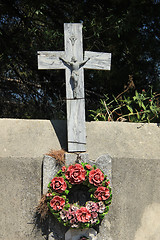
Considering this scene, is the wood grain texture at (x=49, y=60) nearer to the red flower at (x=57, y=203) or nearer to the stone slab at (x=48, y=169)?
the stone slab at (x=48, y=169)

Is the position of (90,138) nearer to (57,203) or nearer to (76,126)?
(76,126)

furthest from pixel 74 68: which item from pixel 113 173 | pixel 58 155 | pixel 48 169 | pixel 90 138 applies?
pixel 113 173

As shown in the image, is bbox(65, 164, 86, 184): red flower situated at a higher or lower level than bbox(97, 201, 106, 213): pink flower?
higher

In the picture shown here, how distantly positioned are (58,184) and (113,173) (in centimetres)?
66

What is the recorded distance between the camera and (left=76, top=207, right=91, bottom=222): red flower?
2771 mm

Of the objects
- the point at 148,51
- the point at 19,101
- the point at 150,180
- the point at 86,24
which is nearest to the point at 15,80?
the point at 19,101

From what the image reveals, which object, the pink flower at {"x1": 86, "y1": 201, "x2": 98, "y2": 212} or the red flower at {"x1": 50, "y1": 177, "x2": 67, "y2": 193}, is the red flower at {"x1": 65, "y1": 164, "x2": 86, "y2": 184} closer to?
the red flower at {"x1": 50, "y1": 177, "x2": 67, "y2": 193}

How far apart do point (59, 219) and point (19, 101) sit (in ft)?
11.0

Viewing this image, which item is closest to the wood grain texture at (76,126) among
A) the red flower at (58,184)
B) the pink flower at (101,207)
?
the red flower at (58,184)

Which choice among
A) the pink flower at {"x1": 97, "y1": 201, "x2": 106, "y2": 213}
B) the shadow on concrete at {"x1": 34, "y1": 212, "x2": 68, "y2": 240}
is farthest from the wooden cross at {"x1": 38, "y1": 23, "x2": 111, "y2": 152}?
the shadow on concrete at {"x1": 34, "y1": 212, "x2": 68, "y2": 240}

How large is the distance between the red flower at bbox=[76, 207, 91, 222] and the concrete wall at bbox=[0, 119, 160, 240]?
0.34 m

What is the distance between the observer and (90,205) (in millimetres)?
2863

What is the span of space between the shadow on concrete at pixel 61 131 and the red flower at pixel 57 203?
56 cm

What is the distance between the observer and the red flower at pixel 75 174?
112 inches
